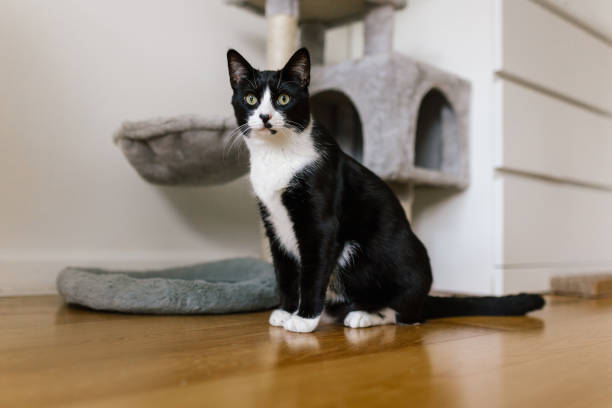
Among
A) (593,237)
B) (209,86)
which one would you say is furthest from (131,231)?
(593,237)

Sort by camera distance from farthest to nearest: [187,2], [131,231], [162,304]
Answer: [187,2] → [131,231] → [162,304]

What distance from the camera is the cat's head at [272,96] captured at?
3.34 feet

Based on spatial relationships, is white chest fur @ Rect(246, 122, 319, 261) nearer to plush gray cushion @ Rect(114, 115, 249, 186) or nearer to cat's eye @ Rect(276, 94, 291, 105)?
cat's eye @ Rect(276, 94, 291, 105)

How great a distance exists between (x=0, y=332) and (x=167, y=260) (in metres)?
0.93

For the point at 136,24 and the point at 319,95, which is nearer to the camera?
the point at 136,24

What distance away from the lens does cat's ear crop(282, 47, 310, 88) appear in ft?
3.43

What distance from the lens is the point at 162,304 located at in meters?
1.17

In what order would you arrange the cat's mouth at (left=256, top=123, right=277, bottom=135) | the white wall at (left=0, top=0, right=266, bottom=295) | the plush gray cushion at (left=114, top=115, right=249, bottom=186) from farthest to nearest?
the white wall at (left=0, top=0, right=266, bottom=295), the plush gray cushion at (left=114, top=115, right=249, bottom=186), the cat's mouth at (left=256, top=123, right=277, bottom=135)

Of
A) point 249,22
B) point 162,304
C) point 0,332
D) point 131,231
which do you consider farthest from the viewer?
point 249,22

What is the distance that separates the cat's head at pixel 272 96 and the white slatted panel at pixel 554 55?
108cm

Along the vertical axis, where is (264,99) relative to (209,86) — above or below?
below

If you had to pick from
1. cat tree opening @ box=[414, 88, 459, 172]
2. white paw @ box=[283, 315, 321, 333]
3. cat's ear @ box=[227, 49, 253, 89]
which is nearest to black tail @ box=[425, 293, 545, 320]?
white paw @ box=[283, 315, 321, 333]

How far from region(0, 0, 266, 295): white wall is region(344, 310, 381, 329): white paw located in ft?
3.19

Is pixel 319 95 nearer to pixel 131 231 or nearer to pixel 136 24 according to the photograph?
pixel 136 24
